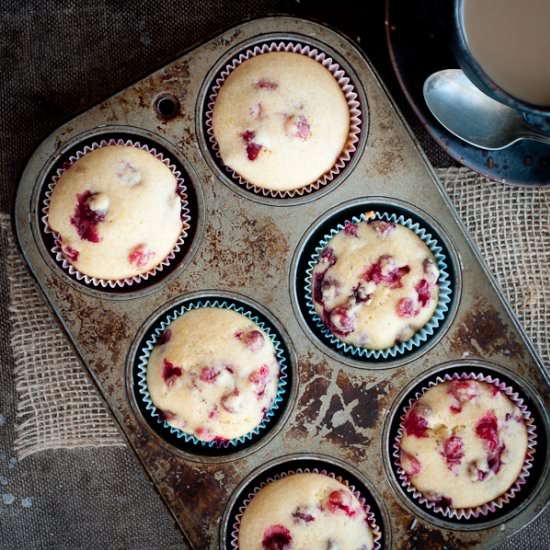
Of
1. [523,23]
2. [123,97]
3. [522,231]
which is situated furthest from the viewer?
[522,231]

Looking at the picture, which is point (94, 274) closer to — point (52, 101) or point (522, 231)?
point (52, 101)

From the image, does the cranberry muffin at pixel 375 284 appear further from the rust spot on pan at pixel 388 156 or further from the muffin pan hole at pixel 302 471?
the muffin pan hole at pixel 302 471

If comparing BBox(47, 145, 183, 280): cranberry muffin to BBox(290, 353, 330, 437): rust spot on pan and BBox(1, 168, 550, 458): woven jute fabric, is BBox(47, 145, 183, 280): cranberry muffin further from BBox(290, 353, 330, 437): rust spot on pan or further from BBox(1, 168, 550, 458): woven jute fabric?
BBox(290, 353, 330, 437): rust spot on pan

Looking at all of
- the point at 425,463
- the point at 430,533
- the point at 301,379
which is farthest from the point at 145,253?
the point at 430,533

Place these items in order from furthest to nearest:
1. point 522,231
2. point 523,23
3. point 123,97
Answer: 1. point 522,231
2. point 123,97
3. point 523,23

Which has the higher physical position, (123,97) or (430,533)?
(123,97)

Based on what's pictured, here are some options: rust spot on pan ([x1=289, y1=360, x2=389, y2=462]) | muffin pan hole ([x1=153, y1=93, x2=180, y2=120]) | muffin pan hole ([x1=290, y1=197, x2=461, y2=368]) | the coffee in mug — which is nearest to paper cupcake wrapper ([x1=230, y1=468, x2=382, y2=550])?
rust spot on pan ([x1=289, y1=360, x2=389, y2=462])
